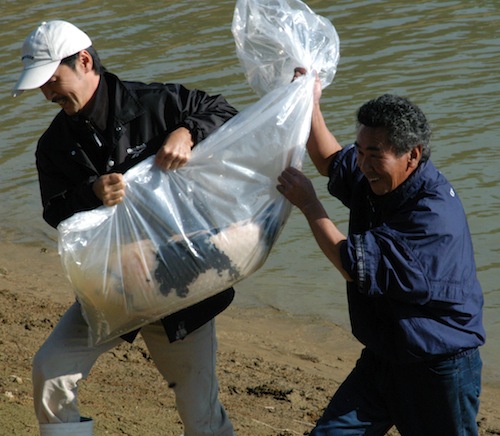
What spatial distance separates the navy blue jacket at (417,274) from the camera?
10.2 feet

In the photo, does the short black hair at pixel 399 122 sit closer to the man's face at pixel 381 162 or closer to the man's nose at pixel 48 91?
the man's face at pixel 381 162

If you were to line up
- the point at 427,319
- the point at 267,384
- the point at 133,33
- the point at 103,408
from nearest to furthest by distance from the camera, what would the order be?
the point at 427,319, the point at 103,408, the point at 267,384, the point at 133,33

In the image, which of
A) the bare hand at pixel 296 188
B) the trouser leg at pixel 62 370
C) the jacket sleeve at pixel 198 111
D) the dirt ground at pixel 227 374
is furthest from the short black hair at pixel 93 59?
the dirt ground at pixel 227 374

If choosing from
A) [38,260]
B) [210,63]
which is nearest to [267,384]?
[38,260]

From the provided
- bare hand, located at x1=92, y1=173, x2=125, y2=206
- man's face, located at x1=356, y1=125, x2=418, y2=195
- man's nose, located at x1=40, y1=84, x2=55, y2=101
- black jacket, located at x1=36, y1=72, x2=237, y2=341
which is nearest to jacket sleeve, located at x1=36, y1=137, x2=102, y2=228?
black jacket, located at x1=36, y1=72, x2=237, y2=341

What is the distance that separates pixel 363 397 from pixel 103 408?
1586mm

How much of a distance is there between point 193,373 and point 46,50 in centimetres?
127

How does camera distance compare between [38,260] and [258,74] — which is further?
[38,260]

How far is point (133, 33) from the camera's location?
42.7 feet

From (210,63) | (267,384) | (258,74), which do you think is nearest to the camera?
(258,74)

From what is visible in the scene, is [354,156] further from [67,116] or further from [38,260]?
[38,260]

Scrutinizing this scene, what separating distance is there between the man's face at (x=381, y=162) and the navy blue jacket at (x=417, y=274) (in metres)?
0.03

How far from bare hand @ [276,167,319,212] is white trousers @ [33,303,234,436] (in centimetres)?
62

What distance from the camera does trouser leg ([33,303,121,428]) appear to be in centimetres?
346
